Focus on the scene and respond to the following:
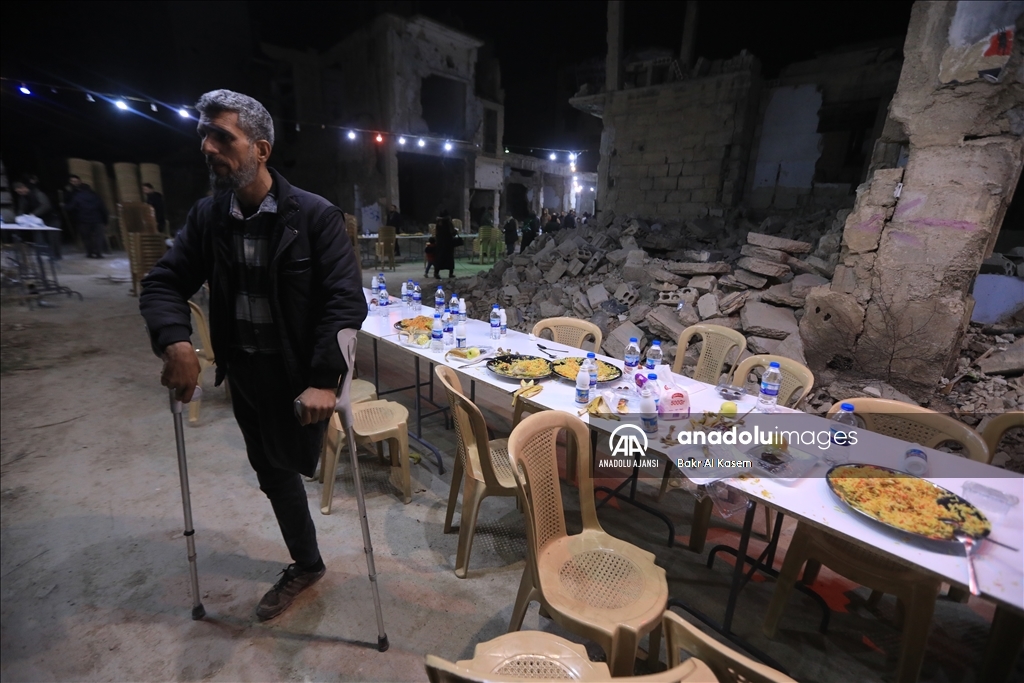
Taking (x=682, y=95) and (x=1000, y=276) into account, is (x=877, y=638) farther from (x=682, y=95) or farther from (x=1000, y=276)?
(x=682, y=95)

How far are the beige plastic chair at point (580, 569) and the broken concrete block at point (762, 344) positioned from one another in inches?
146

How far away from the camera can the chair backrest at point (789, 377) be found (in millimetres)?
2729

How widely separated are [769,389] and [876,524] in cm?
99

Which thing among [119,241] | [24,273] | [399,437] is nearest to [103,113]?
[119,241]

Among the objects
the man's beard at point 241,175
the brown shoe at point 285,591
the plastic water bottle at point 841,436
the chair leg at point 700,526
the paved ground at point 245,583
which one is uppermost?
the man's beard at point 241,175

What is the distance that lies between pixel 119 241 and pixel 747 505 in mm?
18514

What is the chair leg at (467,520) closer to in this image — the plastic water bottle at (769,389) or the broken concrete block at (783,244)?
the plastic water bottle at (769,389)

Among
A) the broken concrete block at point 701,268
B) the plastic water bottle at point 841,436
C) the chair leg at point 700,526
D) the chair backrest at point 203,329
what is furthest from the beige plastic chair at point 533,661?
the broken concrete block at point 701,268

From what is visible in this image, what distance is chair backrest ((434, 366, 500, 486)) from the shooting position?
7.38 ft

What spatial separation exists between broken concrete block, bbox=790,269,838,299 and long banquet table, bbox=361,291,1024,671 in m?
3.44

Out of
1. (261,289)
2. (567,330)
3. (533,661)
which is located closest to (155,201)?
(567,330)

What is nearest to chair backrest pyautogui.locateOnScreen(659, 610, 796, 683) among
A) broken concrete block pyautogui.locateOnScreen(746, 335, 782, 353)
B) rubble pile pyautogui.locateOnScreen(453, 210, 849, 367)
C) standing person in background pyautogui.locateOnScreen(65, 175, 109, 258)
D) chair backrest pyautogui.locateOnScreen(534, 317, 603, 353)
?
chair backrest pyautogui.locateOnScreen(534, 317, 603, 353)

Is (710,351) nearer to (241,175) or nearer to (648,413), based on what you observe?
(648,413)

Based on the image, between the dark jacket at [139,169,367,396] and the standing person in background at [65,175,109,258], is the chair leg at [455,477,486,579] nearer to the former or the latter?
the dark jacket at [139,169,367,396]
